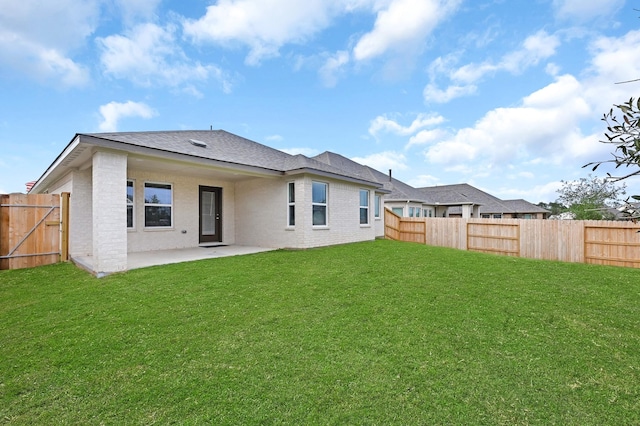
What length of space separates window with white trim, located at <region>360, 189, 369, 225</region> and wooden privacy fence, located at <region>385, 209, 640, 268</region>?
12.2ft

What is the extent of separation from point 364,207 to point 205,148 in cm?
721

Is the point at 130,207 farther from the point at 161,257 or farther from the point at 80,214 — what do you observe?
the point at 161,257

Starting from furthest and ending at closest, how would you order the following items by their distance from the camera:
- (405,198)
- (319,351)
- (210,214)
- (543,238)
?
(405,198) < (210,214) < (543,238) < (319,351)

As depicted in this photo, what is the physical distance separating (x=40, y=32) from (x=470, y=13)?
12.5m

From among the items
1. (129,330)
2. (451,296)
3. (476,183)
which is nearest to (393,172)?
(476,183)

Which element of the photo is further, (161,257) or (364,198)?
(364,198)

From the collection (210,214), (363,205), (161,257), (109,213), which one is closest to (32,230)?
(161,257)

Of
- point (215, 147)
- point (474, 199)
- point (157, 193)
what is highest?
point (215, 147)

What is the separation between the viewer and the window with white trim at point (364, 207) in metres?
13.4

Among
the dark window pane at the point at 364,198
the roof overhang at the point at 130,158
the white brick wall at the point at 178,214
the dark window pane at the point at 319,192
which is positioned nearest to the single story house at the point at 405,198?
the dark window pane at the point at 364,198

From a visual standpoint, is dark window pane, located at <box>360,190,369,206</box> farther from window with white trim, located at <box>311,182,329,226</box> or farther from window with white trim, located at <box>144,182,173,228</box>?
window with white trim, located at <box>144,182,173,228</box>

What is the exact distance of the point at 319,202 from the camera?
10.9m

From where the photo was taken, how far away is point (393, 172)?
2527 cm

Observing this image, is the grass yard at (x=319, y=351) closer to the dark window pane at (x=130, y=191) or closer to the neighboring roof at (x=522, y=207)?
the dark window pane at (x=130, y=191)
